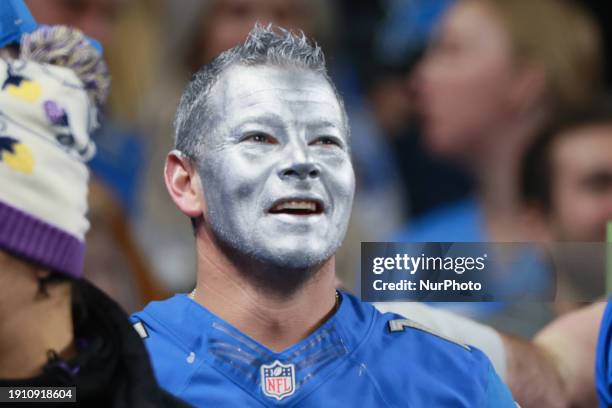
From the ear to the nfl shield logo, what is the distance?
0.32 meters

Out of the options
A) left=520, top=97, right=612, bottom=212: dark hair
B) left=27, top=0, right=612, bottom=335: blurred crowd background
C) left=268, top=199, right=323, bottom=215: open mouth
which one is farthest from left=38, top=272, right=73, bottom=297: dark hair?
left=520, top=97, right=612, bottom=212: dark hair

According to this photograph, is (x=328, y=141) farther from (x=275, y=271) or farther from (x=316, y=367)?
(x=316, y=367)

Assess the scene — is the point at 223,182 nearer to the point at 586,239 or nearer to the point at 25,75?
the point at 25,75

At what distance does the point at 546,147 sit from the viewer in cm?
405

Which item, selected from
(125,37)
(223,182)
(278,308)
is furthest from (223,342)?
(125,37)

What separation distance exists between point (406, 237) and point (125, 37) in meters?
1.12

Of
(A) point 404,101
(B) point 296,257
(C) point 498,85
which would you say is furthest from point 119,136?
(B) point 296,257

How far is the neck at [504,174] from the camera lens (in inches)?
163

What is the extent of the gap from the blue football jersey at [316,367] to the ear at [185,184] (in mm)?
175

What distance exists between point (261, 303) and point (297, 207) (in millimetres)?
200

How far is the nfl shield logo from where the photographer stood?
2434 millimetres

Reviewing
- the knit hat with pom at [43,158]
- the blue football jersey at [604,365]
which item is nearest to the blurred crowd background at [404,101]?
the blue football jersey at [604,365]

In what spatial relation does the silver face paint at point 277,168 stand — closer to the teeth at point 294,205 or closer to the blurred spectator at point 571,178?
the teeth at point 294,205

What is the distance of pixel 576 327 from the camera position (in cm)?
283
